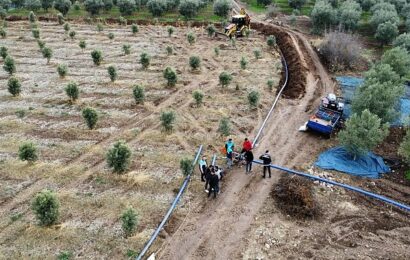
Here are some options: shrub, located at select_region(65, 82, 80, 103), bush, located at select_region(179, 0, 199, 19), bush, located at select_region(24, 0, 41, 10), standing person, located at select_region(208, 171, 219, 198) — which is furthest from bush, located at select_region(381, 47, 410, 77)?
bush, located at select_region(24, 0, 41, 10)

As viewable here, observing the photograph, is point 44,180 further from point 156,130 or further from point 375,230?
point 375,230

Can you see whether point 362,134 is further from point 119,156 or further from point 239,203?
point 119,156

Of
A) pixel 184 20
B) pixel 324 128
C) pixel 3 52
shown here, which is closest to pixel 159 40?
pixel 184 20

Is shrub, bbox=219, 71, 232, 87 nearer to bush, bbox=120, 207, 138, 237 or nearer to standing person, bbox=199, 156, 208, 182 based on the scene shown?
standing person, bbox=199, 156, 208, 182

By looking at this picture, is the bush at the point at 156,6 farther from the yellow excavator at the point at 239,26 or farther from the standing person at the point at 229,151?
the standing person at the point at 229,151

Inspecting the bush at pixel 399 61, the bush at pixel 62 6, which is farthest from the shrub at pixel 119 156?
the bush at pixel 62 6
